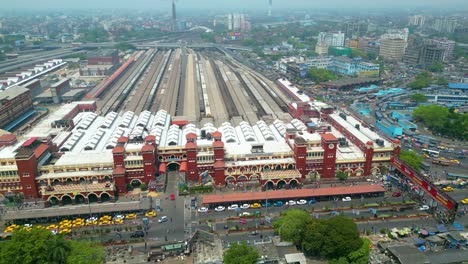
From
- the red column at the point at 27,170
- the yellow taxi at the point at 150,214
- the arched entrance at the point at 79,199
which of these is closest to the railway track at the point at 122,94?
the red column at the point at 27,170

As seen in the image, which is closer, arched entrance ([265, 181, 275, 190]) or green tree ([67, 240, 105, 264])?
green tree ([67, 240, 105, 264])

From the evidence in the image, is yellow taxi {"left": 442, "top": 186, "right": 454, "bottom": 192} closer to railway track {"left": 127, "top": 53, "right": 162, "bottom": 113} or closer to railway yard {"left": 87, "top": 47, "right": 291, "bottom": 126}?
railway yard {"left": 87, "top": 47, "right": 291, "bottom": 126}

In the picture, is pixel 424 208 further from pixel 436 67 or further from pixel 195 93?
pixel 436 67

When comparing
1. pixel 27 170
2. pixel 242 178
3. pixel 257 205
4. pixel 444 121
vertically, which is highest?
pixel 27 170

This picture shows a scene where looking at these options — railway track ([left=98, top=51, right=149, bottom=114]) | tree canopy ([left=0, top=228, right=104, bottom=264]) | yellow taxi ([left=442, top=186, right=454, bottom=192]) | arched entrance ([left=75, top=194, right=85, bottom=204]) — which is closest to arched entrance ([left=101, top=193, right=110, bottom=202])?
arched entrance ([left=75, top=194, right=85, bottom=204])

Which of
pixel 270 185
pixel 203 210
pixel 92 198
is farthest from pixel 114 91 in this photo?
pixel 203 210

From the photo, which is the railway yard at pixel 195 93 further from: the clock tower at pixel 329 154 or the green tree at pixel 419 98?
the green tree at pixel 419 98
